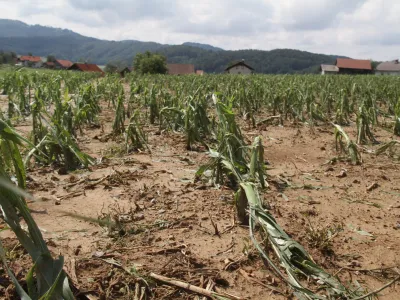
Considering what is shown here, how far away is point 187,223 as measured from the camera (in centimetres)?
255

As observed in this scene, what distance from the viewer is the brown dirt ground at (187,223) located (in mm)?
1947

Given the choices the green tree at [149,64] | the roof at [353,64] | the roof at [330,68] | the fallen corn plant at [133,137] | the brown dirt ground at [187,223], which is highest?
the roof at [353,64]

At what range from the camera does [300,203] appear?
3.05 meters

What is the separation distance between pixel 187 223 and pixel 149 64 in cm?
4789

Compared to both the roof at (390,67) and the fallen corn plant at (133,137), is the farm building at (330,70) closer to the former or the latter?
the roof at (390,67)

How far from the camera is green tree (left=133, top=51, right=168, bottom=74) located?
4850 centimetres

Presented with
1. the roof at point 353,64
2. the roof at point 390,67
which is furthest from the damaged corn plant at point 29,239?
the roof at point 390,67

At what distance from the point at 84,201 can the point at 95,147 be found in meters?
1.90

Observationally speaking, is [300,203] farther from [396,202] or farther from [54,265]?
[54,265]

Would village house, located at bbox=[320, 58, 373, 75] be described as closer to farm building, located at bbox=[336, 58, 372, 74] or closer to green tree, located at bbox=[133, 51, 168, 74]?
farm building, located at bbox=[336, 58, 372, 74]

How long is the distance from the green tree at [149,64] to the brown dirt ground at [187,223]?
45026 millimetres

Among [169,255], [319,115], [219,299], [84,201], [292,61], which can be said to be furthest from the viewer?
[292,61]

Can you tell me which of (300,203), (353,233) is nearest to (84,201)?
(300,203)

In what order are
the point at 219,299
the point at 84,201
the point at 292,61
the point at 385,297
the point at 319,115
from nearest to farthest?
the point at 219,299, the point at 385,297, the point at 84,201, the point at 319,115, the point at 292,61
